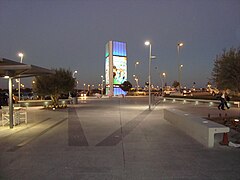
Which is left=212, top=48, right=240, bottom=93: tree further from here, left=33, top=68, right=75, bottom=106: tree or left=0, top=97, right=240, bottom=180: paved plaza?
left=33, top=68, right=75, bottom=106: tree

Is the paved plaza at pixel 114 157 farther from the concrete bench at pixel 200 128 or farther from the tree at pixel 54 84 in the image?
the tree at pixel 54 84

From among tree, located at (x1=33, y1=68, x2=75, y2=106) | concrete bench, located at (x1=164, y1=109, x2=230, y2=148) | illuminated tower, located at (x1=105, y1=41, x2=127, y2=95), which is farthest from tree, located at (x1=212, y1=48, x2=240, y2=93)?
illuminated tower, located at (x1=105, y1=41, x2=127, y2=95)

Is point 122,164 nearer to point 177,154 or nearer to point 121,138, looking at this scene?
point 177,154

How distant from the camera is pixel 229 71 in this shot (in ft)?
43.0

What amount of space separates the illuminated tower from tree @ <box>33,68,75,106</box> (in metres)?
55.0

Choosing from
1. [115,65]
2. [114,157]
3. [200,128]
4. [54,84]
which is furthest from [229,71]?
[115,65]

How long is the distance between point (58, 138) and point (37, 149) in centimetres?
174

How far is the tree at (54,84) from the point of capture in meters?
24.1

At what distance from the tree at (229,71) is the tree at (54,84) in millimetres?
16363

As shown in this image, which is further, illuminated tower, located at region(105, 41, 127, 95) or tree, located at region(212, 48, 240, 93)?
illuminated tower, located at region(105, 41, 127, 95)

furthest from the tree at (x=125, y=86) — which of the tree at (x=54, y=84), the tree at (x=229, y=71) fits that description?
the tree at (x=229, y=71)

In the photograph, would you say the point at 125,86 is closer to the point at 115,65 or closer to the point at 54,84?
the point at 115,65

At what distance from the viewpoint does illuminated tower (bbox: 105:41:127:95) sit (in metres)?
81.2

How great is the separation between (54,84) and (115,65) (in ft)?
191
